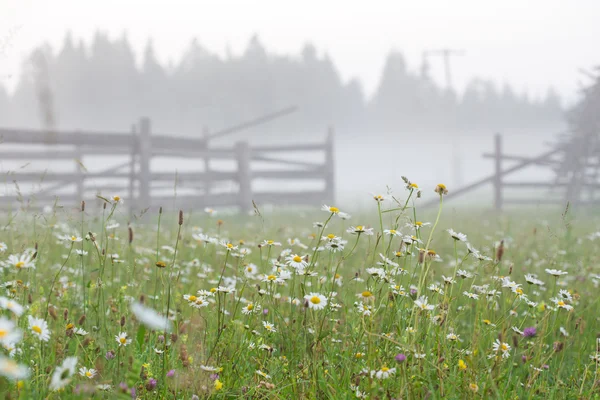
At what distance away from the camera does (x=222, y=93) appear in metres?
60.9

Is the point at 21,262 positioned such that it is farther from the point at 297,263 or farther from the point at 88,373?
the point at 297,263

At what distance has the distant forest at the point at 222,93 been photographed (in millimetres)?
61625

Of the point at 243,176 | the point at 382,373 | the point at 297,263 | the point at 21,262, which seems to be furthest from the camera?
the point at 243,176

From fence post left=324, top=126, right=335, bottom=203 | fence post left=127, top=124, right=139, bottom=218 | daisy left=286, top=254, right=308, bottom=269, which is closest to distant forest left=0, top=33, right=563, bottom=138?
fence post left=324, top=126, right=335, bottom=203

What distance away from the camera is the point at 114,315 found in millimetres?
2314

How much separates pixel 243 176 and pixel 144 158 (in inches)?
105

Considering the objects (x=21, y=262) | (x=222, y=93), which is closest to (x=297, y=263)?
(x=21, y=262)

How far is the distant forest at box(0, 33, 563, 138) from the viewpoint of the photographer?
61625mm

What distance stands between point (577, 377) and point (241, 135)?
191ft

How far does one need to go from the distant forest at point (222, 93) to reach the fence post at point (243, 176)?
4762cm

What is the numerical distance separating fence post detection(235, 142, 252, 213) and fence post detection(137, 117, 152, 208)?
2495 mm

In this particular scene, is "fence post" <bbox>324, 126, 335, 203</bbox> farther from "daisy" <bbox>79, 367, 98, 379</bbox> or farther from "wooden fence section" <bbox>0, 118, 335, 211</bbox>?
"daisy" <bbox>79, 367, 98, 379</bbox>

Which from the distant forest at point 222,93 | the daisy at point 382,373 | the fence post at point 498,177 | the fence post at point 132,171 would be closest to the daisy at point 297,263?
the daisy at point 382,373

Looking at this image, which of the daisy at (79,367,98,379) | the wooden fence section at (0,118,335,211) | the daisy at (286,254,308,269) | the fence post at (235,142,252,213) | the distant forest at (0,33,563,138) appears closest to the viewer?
the daisy at (79,367,98,379)
